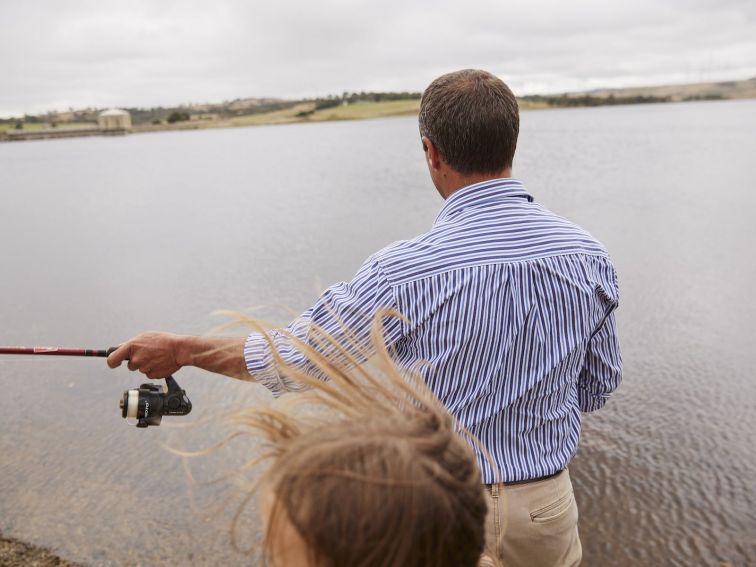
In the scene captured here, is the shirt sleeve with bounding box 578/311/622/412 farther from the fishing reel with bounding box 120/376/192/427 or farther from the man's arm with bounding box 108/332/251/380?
the fishing reel with bounding box 120/376/192/427

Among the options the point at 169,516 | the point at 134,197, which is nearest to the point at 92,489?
the point at 169,516

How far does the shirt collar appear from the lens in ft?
6.56

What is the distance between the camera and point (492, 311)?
74.4 inches

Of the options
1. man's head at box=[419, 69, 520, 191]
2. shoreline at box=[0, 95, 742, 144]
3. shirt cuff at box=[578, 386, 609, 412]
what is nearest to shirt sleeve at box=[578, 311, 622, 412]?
shirt cuff at box=[578, 386, 609, 412]

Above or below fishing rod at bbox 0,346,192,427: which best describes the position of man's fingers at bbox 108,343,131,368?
above

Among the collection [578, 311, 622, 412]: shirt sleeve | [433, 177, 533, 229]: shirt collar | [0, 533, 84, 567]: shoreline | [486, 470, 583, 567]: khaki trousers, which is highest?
[433, 177, 533, 229]: shirt collar

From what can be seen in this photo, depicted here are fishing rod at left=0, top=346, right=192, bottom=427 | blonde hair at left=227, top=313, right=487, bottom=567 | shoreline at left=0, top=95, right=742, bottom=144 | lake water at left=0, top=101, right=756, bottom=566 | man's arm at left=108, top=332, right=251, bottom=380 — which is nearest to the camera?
blonde hair at left=227, top=313, right=487, bottom=567

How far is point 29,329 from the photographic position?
33.5 feet

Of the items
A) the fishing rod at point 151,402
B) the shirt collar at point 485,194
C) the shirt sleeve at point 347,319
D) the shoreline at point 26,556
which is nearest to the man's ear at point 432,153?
the shirt collar at point 485,194

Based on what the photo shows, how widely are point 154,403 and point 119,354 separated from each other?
603mm

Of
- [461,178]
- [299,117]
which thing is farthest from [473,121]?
[299,117]

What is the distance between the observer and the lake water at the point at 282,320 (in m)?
5.16

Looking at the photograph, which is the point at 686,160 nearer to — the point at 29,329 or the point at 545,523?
the point at 29,329

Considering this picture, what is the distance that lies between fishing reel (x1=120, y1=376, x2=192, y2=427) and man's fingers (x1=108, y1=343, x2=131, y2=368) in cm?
41
